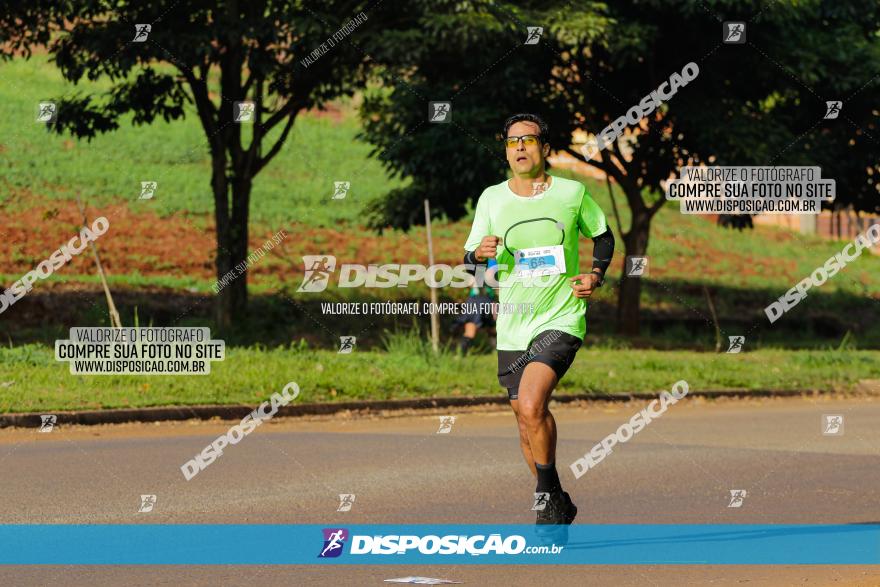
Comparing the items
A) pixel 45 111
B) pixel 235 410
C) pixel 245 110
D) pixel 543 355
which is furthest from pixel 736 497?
pixel 45 111

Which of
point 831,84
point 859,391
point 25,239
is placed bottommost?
point 859,391

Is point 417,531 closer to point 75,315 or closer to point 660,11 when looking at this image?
point 75,315

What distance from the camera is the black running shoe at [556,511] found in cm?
754

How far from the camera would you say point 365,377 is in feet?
55.8

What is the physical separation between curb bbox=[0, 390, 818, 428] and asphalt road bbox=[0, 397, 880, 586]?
200 mm

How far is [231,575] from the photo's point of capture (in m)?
7.27

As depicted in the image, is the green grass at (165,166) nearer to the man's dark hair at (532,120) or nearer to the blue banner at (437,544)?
the blue banner at (437,544)

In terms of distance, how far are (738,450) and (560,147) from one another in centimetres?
1637

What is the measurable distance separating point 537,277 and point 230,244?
16.7m

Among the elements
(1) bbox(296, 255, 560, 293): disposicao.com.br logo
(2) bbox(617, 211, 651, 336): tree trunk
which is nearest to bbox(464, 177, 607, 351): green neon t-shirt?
(1) bbox(296, 255, 560, 293): disposicao.com.br logo

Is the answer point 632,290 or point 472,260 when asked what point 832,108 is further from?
point 472,260

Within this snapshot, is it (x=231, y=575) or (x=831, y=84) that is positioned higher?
(x=831, y=84)

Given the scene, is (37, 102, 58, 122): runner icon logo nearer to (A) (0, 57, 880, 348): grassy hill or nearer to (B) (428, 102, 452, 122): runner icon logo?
(A) (0, 57, 880, 348): grassy hill

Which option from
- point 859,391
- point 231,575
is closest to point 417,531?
point 231,575
